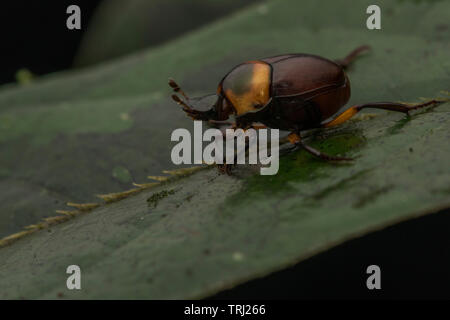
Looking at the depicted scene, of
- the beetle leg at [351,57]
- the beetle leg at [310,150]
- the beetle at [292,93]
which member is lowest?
the beetle leg at [310,150]

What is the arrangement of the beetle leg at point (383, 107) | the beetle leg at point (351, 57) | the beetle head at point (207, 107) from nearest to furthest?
the beetle leg at point (383, 107)
the beetle head at point (207, 107)
the beetle leg at point (351, 57)

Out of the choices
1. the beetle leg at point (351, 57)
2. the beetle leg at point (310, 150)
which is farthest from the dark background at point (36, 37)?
the beetle leg at point (310, 150)

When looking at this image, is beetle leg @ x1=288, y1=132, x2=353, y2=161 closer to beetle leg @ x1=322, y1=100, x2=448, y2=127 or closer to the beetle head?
beetle leg @ x1=322, y1=100, x2=448, y2=127

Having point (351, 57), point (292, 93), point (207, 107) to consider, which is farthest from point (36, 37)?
point (292, 93)

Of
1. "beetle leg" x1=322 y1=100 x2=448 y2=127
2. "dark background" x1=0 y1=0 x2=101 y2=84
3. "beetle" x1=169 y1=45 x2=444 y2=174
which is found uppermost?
"dark background" x1=0 y1=0 x2=101 y2=84

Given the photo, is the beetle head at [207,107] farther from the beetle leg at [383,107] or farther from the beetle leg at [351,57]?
the beetle leg at [351,57]

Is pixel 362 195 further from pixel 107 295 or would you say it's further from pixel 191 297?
pixel 107 295

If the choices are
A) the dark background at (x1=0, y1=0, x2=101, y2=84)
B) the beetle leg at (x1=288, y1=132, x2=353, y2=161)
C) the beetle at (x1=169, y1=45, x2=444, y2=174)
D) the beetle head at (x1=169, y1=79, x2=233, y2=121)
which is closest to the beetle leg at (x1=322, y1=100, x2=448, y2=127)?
the beetle at (x1=169, y1=45, x2=444, y2=174)
